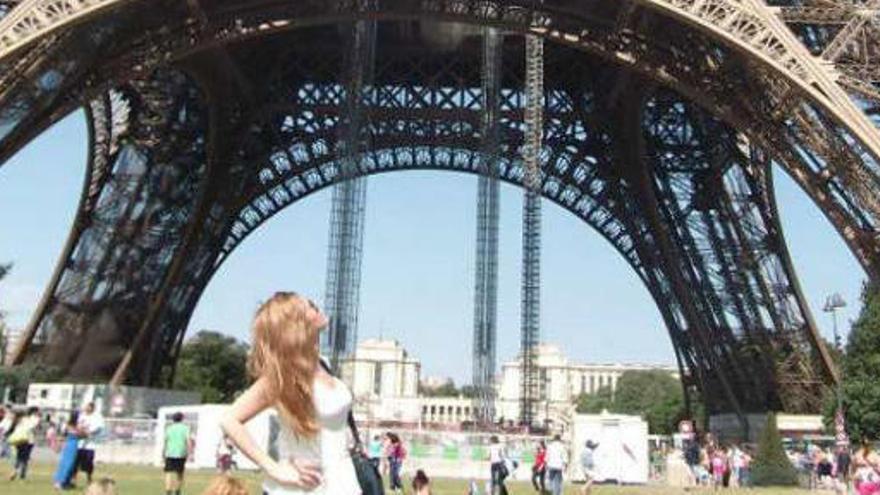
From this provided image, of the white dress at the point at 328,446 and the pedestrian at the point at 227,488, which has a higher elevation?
the white dress at the point at 328,446

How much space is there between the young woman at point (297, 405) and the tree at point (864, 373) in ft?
101

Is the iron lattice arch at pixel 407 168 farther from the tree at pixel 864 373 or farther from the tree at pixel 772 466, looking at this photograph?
the tree at pixel 772 466

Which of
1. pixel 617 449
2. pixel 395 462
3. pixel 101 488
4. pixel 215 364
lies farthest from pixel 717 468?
pixel 215 364

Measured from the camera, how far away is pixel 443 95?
37.5 metres

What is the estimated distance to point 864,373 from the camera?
34312 mm

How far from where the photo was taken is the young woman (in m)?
3.32

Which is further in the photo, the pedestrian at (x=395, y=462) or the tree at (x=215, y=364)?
the tree at (x=215, y=364)

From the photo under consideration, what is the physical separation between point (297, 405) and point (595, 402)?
114 m

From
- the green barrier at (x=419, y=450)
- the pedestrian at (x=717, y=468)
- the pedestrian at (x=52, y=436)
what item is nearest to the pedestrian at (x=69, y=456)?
the green barrier at (x=419, y=450)

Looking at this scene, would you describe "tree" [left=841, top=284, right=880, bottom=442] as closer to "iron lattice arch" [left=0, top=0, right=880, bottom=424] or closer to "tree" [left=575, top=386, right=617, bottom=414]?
"iron lattice arch" [left=0, top=0, right=880, bottom=424]

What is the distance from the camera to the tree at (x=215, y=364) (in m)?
72.3

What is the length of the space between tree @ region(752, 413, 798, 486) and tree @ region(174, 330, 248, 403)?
47236 millimetres

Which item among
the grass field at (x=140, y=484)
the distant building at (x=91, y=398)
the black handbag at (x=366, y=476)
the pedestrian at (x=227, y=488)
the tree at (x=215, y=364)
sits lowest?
the grass field at (x=140, y=484)

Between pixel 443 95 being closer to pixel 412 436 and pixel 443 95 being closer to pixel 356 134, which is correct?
pixel 356 134
